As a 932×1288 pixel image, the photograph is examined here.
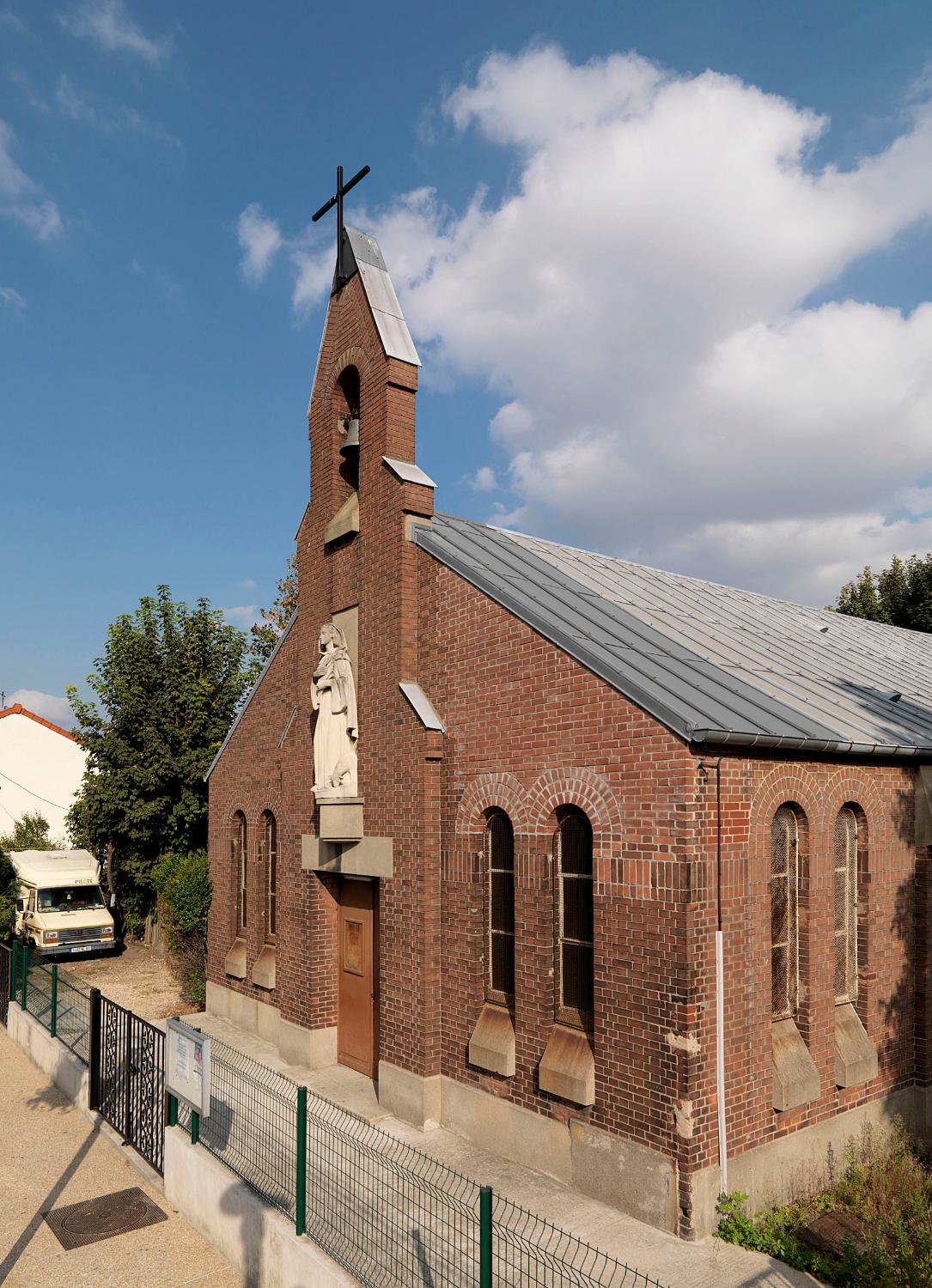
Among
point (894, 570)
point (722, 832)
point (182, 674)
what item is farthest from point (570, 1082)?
point (894, 570)

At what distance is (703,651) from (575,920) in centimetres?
367

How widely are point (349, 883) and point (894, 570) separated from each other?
23666mm

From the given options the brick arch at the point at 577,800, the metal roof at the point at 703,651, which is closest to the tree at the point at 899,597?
the metal roof at the point at 703,651

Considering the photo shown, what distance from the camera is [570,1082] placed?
846 centimetres

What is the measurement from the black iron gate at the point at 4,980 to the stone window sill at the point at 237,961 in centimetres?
406

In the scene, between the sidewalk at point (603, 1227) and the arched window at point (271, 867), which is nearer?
the sidewalk at point (603, 1227)

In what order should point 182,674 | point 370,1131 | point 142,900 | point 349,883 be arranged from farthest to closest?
point 142,900 → point 182,674 → point 349,883 → point 370,1131

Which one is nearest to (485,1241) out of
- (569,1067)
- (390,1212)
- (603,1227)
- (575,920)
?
(603,1227)

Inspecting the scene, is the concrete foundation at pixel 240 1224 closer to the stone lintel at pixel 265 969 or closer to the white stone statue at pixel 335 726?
the white stone statue at pixel 335 726

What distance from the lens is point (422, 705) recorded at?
10992 millimetres

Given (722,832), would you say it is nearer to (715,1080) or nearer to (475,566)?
(715,1080)

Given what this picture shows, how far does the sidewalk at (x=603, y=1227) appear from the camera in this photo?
22.8 feet

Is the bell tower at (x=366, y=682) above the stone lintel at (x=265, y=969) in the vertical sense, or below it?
above

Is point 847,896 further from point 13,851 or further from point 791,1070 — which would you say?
point 13,851
